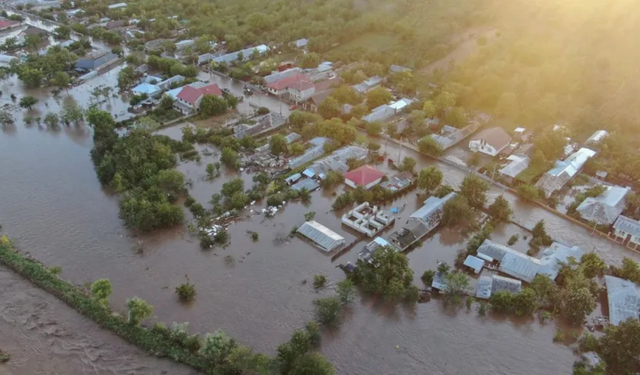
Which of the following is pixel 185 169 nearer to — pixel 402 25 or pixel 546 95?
pixel 546 95

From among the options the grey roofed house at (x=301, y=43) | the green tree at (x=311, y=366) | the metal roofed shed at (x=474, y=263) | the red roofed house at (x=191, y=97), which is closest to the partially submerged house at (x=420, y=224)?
the metal roofed shed at (x=474, y=263)

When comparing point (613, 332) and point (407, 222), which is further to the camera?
point (407, 222)

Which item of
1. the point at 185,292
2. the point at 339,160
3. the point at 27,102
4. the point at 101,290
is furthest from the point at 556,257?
the point at 27,102

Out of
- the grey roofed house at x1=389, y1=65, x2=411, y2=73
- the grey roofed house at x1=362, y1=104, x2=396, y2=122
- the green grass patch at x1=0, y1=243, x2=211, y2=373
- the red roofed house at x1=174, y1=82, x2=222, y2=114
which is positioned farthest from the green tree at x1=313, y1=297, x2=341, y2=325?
the grey roofed house at x1=389, y1=65, x2=411, y2=73

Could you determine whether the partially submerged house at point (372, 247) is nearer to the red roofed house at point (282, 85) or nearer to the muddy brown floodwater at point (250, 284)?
the muddy brown floodwater at point (250, 284)

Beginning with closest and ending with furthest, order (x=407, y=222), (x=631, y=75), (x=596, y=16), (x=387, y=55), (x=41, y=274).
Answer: (x=41, y=274) → (x=407, y=222) → (x=631, y=75) → (x=387, y=55) → (x=596, y=16)

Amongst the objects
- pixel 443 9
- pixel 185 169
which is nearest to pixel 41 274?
pixel 185 169

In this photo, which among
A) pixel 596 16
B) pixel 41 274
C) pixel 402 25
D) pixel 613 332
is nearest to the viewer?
pixel 613 332
